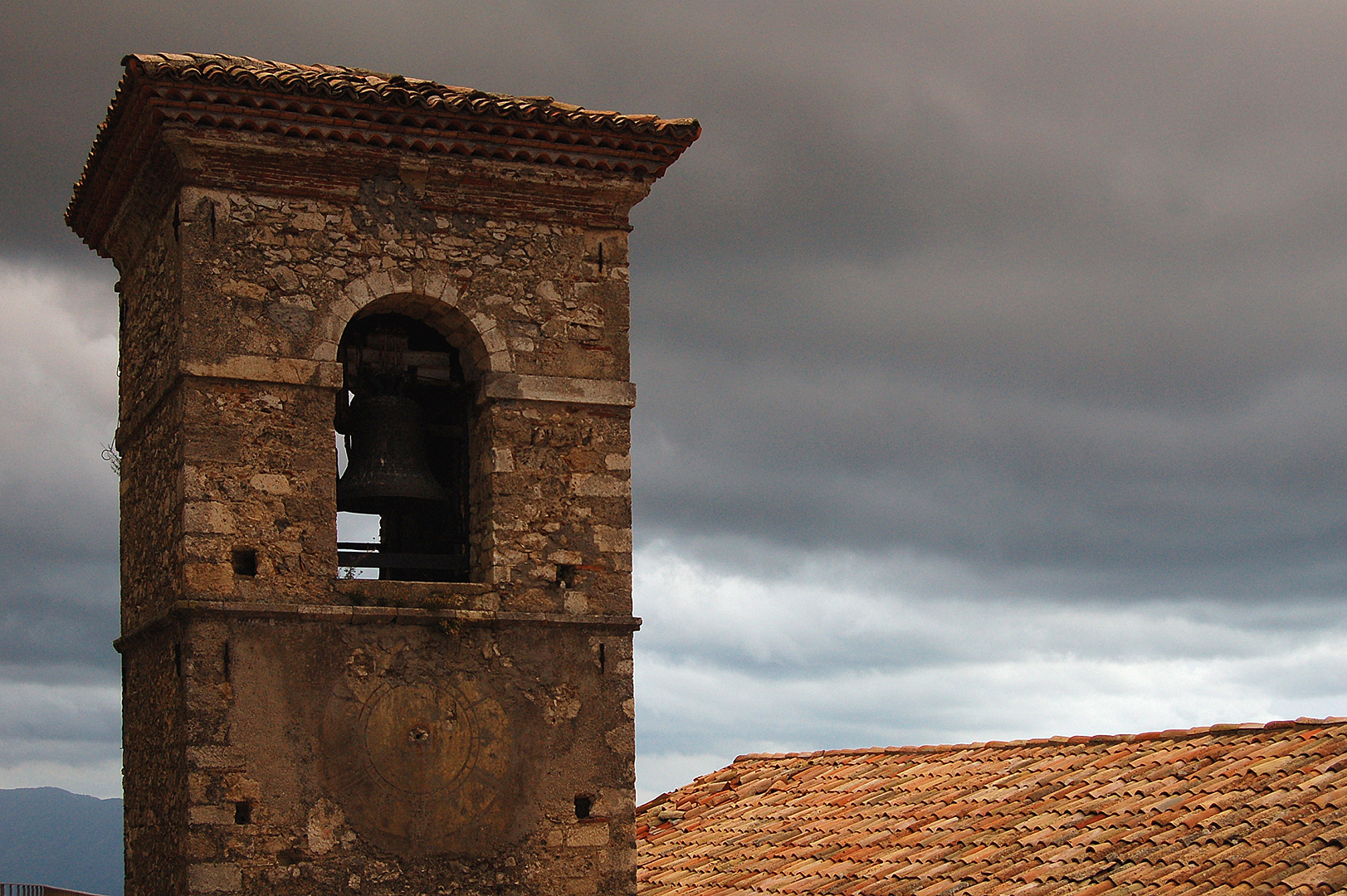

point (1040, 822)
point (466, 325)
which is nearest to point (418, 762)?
point (466, 325)

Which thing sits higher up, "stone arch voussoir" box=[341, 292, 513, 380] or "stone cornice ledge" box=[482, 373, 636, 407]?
"stone arch voussoir" box=[341, 292, 513, 380]

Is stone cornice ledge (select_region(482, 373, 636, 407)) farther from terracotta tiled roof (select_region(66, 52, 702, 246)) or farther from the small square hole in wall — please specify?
the small square hole in wall

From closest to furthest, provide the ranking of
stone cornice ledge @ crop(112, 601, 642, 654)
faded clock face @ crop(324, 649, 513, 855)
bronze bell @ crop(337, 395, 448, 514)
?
stone cornice ledge @ crop(112, 601, 642, 654) < faded clock face @ crop(324, 649, 513, 855) < bronze bell @ crop(337, 395, 448, 514)

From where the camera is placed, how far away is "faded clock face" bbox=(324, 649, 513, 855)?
28.9ft

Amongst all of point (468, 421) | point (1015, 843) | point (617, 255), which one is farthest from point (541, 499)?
point (1015, 843)

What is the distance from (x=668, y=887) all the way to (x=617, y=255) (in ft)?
15.3

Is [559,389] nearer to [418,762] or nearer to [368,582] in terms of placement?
[368,582]

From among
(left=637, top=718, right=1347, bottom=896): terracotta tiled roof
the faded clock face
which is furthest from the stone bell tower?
(left=637, top=718, right=1347, bottom=896): terracotta tiled roof

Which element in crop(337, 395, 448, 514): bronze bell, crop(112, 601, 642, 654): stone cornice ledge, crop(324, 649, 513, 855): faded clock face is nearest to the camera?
crop(112, 601, 642, 654): stone cornice ledge

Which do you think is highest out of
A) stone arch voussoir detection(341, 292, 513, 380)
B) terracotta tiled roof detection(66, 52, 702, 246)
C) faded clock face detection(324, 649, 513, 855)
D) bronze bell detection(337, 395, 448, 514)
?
terracotta tiled roof detection(66, 52, 702, 246)

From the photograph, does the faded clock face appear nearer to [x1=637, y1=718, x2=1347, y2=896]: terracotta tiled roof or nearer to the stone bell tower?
the stone bell tower

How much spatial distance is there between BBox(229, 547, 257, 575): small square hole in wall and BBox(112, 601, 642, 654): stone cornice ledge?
17cm

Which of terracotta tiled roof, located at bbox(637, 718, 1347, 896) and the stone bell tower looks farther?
terracotta tiled roof, located at bbox(637, 718, 1347, 896)

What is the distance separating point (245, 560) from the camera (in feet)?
28.9
